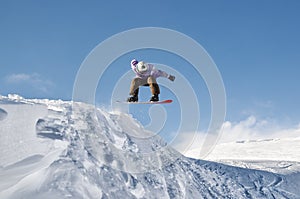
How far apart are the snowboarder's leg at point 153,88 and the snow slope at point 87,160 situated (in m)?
9.26

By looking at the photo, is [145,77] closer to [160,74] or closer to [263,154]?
[160,74]

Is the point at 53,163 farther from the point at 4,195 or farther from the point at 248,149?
the point at 248,149

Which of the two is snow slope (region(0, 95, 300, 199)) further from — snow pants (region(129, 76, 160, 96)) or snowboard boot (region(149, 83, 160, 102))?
snowboard boot (region(149, 83, 160, 102))

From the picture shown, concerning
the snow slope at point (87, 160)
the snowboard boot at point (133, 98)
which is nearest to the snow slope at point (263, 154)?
the snow slope at point (87, 160)

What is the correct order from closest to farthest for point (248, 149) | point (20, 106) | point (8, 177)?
point (8, 177) → point (20, 106) → point (248, 149)

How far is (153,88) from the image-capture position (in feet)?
61.8

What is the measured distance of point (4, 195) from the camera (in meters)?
22.6

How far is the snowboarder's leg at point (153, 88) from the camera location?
18547 mm

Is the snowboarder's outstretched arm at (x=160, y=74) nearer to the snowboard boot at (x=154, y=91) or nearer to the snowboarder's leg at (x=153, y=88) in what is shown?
the snowboarder's leg at (x=153, y=88)

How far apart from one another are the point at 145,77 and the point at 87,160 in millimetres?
14022

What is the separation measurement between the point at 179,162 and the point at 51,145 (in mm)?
18902

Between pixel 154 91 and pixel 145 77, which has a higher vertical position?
pixel 145 77

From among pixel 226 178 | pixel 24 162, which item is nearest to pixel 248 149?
pixel 226 178

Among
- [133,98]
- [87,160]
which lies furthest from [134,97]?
[87,160]
